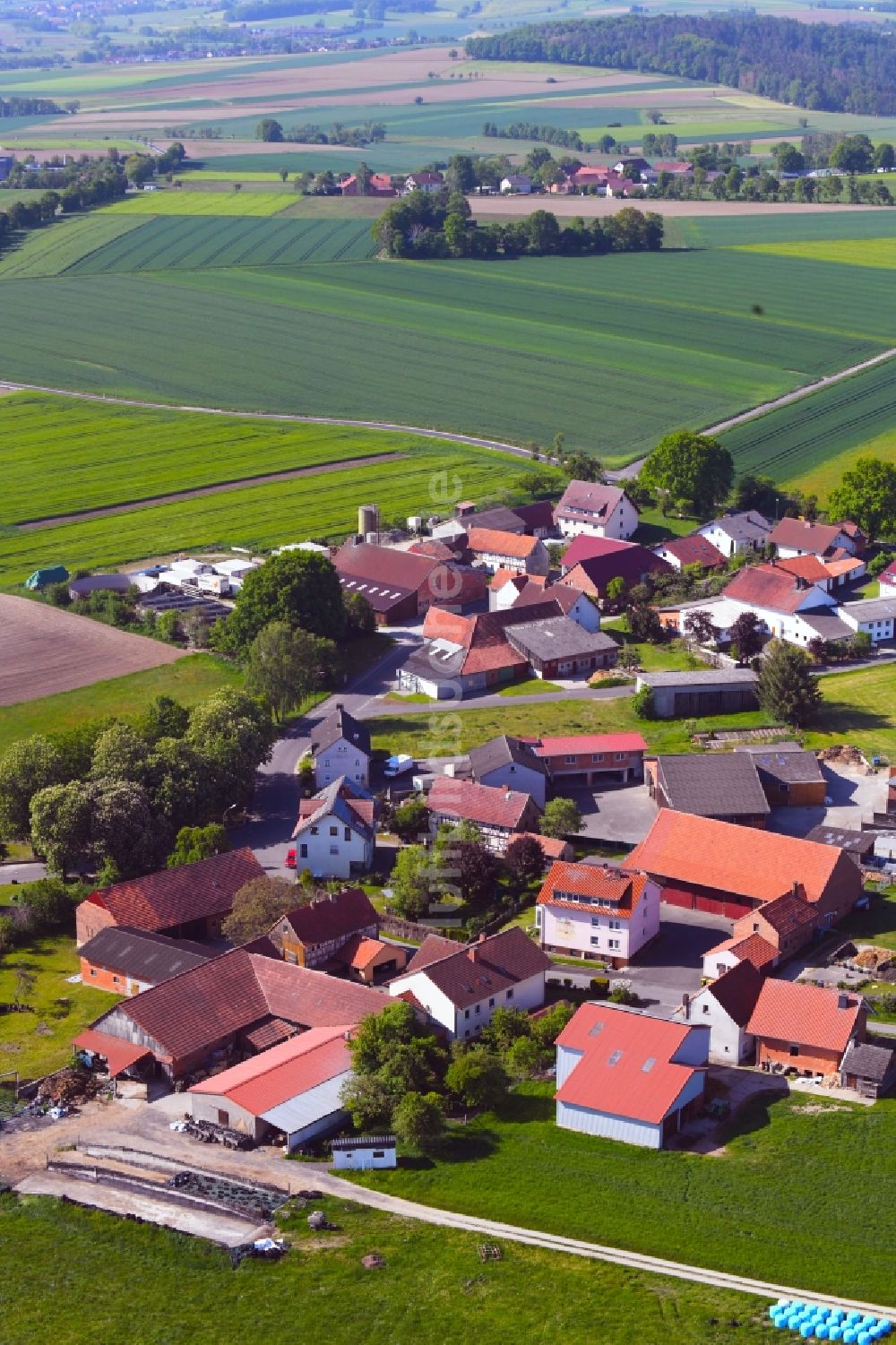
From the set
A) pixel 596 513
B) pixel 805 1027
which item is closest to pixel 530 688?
pixel 596 513

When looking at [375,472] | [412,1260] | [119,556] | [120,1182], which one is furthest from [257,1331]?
[375,472]

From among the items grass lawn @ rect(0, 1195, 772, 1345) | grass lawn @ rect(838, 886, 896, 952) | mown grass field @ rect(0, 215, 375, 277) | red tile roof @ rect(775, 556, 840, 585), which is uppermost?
mown grass field @ rect(0, 215, 375, 277)

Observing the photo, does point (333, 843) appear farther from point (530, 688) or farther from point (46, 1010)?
point (530, 688)

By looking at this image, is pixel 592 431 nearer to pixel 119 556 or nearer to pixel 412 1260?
pixel 119 556

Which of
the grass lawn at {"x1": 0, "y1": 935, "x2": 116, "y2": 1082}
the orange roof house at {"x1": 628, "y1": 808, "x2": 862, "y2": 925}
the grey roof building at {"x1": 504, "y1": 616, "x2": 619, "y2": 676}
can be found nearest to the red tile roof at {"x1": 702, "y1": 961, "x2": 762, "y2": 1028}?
the orange roof house at {"x1": 628, "y1": 808, "x2": 862, "y2": 925}

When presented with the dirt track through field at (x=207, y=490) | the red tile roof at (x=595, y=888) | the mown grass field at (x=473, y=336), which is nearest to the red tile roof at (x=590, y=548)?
the mown grass field at (x=473, y=336)

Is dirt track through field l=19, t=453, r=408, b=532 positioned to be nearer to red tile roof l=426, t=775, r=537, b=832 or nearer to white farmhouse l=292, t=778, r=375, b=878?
red tile roof l=426, t=775, r=537, b=832
